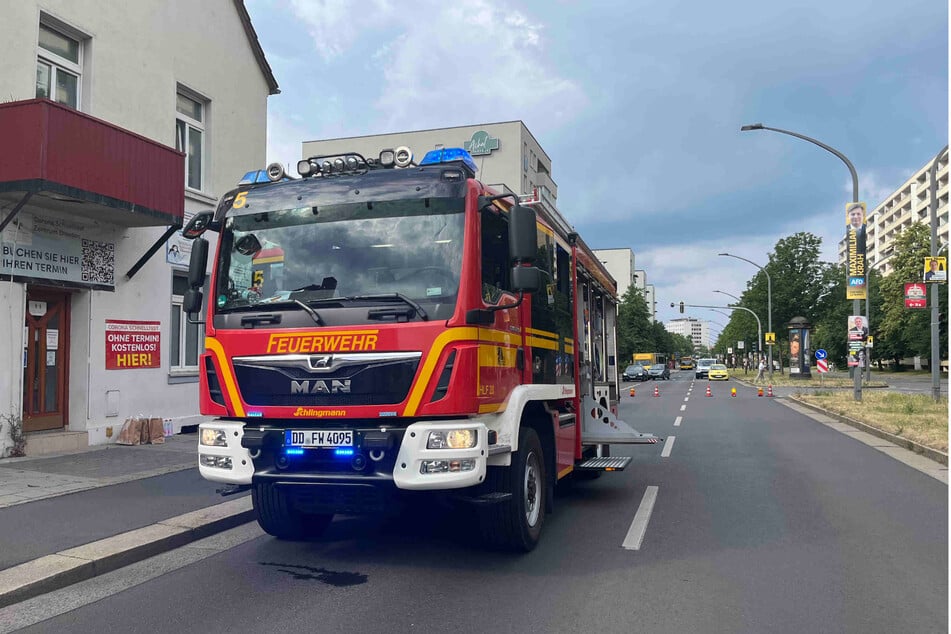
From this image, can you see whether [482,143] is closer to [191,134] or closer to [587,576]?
[191,134]

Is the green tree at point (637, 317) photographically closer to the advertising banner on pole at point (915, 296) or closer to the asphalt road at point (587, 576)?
the advertising banner on pole at point (915, 296)

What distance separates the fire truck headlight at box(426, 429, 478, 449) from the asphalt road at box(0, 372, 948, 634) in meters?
0.96

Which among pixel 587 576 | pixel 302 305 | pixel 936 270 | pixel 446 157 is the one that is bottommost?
pixel 587 576

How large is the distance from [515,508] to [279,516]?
6.76 feet

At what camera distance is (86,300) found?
11578 mm

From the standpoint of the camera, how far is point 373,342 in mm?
5066

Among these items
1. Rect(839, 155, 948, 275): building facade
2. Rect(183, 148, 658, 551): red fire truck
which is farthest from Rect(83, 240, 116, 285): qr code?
Rect(839, 155, 948, 275): building facade

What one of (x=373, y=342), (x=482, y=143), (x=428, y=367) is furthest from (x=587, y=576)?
(x=482, y=143)

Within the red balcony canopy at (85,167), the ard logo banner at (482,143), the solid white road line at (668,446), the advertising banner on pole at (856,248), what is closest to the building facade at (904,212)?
the ard logo banner at (482,143)

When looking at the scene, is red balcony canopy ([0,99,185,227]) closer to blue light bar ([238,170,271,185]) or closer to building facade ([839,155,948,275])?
blue light bar ([238,170,271,185])

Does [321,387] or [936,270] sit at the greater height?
[936,270]

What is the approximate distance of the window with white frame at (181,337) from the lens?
541 inches

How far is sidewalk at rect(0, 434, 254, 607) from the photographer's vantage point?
17.7ft

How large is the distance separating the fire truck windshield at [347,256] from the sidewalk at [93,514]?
6.93 ft
